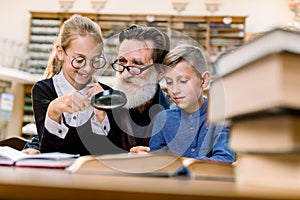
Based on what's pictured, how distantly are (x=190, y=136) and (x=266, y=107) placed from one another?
0.70 m

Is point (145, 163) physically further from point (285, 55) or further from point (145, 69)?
point (145, 69)

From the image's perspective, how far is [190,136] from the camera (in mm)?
1171

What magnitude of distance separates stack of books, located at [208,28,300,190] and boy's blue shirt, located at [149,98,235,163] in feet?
1.61

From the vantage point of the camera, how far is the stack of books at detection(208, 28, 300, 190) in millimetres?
479

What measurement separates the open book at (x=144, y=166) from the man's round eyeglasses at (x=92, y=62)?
2.07 feet

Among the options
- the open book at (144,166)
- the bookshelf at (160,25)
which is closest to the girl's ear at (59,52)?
the open book at (144,166)

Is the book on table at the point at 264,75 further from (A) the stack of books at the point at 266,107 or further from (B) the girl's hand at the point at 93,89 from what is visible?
(B) the girl's hand at the point at 93,89

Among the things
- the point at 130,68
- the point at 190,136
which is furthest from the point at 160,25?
the point at 190,136

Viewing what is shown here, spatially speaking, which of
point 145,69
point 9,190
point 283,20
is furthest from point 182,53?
point 283,20

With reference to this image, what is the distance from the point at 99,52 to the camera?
1.41m

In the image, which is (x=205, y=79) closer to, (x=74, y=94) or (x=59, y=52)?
(x=74, y=94)

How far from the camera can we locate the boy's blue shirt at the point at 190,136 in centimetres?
109

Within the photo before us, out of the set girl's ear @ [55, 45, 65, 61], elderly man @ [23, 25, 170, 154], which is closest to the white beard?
elderly man @ [23, 25, 170, 154]

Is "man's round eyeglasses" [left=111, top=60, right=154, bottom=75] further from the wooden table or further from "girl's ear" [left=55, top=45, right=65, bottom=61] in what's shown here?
the wooden table
